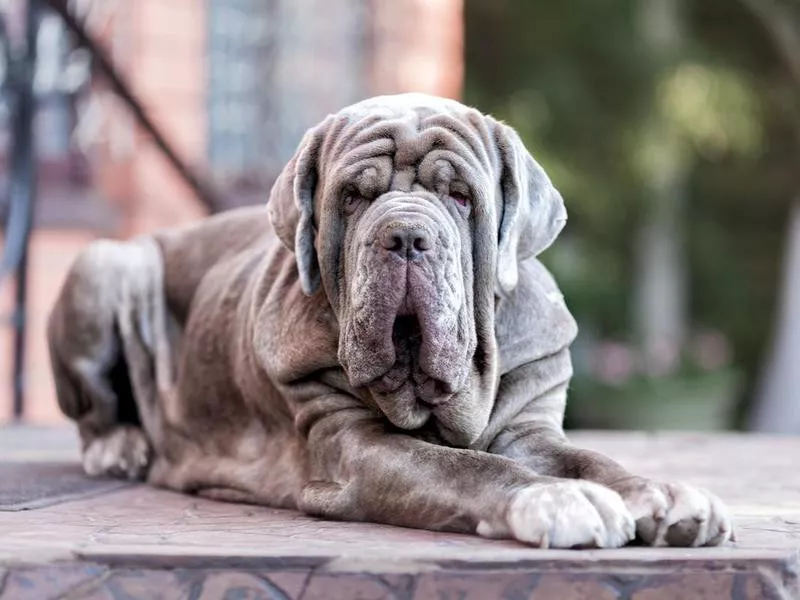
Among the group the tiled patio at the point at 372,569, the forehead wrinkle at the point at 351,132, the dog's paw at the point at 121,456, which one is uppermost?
the forehead wrinkle at the point at 351,132

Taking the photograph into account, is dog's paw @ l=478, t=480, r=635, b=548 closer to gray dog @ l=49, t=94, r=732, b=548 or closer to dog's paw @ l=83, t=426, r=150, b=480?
gray dog @ l=49, t=94, r=732, b=548

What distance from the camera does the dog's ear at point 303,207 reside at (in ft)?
12.1

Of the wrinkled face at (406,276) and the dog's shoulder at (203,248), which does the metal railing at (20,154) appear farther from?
the wrinkled face at (406,276)

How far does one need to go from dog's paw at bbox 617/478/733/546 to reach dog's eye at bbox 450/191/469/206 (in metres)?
0.80

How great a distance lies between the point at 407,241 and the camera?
3.33 m

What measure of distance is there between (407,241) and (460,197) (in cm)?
27

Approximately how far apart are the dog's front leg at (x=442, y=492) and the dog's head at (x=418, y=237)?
0.40ft

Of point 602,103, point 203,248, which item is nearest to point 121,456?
point 203,248

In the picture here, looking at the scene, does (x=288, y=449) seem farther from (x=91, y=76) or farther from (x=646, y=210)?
(x=646, y=210)

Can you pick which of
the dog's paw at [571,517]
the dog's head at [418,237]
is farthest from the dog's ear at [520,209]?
the dog's paw at [571,517]

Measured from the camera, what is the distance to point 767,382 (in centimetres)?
1358

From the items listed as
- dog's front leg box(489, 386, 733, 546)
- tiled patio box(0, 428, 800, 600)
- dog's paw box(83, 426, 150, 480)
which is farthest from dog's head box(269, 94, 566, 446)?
dog's paw box(83, 426, 150, 480)

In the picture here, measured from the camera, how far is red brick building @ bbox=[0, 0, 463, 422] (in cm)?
980

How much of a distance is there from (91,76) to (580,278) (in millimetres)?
11038
